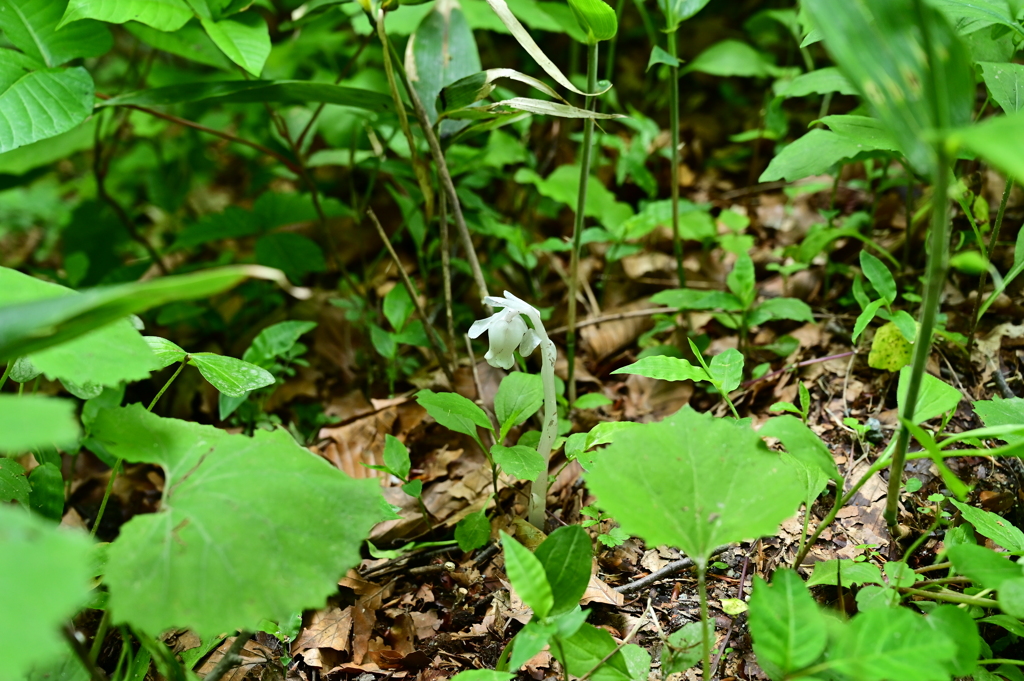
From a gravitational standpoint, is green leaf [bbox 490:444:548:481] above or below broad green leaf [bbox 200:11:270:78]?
below

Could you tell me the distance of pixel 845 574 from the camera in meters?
1.21

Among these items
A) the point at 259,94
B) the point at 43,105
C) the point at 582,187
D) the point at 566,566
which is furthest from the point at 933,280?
the point at 43,105

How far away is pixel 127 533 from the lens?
3.25ft

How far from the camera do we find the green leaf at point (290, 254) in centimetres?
271

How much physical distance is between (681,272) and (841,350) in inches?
22.2

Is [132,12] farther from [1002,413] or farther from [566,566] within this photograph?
[1002,413]

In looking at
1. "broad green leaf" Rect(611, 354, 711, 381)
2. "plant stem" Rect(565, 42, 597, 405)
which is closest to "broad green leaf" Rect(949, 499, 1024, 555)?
"broad green leaf" Rect(611, 354, 711, 381)

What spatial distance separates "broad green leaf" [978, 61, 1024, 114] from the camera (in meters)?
1.52

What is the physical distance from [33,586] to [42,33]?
6.72ft

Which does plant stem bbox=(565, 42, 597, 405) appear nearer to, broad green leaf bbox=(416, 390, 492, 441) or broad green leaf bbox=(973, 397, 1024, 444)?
broad green leaf bbox=(416, 390, 492, 441)

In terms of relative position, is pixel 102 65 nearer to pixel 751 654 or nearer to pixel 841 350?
pixel 841 350

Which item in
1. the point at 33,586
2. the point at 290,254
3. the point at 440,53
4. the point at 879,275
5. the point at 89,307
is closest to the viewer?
the point at 33,586

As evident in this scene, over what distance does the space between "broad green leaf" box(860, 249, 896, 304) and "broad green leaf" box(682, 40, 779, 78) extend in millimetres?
1338

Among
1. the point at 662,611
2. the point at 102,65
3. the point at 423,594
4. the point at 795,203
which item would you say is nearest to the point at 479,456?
the point at 423,594
